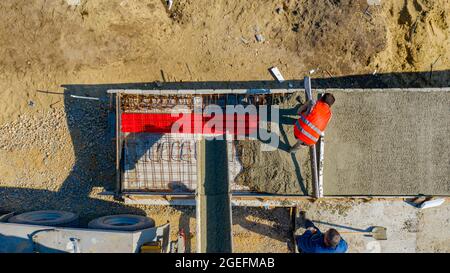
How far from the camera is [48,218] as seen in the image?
10.7 metres

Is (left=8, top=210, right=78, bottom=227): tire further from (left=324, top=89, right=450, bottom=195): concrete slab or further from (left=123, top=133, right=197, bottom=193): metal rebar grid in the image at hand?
(left=324, top=89, right=450, bottom=195): concrete slab

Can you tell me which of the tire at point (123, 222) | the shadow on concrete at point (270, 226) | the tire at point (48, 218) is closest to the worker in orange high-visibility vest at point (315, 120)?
the shadow on concrete at point (270, 226)

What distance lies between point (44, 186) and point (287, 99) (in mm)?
6904

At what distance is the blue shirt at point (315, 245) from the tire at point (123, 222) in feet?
12.1

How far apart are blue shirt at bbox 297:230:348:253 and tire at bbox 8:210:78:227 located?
5768mm

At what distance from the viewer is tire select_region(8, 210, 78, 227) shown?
10200 millimetres

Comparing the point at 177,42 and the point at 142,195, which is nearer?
the point at 142,195

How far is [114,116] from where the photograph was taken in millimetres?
10820

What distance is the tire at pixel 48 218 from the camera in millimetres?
10200

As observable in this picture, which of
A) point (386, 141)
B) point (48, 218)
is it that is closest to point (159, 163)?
point (48, 218)

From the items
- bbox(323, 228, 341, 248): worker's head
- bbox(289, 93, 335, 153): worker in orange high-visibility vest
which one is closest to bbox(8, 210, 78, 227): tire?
bbox(289, 93, 335, 153): worker in orange high-visibility vest

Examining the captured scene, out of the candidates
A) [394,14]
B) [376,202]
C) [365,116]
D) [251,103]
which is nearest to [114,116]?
[251,103]

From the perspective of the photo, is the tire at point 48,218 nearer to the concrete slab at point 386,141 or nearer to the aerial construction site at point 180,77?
the aerial construction site at point 180,77

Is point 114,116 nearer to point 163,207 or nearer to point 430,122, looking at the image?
point 163,207
